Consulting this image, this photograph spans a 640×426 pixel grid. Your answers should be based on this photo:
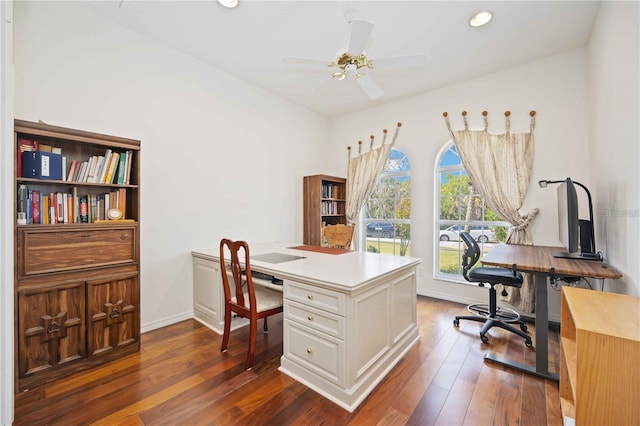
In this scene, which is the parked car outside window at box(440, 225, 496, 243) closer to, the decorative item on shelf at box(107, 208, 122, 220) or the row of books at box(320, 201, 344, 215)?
the row of books at box(320, 201, 344, 215)

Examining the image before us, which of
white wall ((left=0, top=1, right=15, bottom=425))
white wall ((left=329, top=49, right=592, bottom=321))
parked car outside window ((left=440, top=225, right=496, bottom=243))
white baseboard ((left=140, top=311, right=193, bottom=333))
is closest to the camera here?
white wall ((left=0, top=1, right=15, bottom=425))

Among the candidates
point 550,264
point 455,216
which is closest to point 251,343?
point 550,264

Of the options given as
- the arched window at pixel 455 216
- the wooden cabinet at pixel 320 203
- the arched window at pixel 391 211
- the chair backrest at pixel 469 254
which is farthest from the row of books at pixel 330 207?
the chair backrest at pixel 469 254

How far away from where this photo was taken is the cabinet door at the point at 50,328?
181cm

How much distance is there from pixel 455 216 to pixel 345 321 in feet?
9.19

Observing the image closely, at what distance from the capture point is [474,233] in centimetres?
366

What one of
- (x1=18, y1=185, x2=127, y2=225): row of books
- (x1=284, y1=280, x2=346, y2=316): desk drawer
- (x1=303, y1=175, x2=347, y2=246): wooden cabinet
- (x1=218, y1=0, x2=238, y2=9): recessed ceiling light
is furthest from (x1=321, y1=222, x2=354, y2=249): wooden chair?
(x1=218, y1=0, x2=238, y2=9): recessed ceiling light

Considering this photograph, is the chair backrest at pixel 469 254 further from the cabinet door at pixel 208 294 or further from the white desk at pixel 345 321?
the cabinet door at pixel 208 294

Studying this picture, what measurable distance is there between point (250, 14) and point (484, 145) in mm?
2984

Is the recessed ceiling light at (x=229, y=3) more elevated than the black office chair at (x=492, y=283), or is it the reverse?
the recessed ceiling light at (x=229, y=3)

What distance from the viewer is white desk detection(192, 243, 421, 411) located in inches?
66.9

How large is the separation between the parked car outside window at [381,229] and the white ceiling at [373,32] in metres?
2.19

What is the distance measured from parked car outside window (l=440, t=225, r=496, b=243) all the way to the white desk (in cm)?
173

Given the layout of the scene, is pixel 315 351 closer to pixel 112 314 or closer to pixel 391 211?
pixel 112 314
